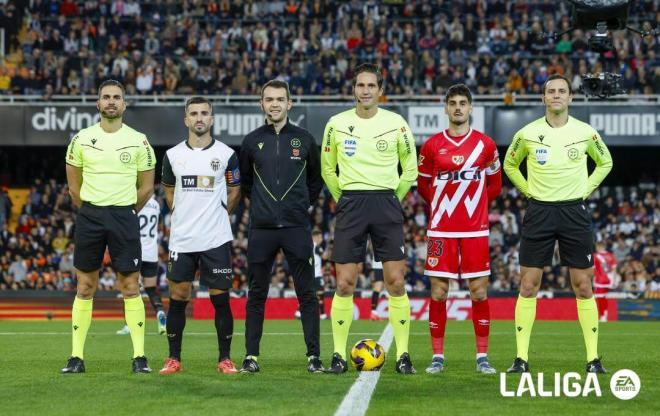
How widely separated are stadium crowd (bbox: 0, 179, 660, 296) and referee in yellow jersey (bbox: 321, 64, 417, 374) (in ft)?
48.1

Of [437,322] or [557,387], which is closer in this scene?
[557,387]

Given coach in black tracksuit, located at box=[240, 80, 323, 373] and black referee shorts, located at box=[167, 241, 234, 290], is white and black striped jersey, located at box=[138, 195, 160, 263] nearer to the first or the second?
black referee shorts, located at box=[167, 241, 234, 290]

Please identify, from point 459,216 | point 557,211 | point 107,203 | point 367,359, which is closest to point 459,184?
point 459,216

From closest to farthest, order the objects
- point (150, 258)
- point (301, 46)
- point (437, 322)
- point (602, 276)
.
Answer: point (437, 322) < point (150, 258) < point (602, 276) < point (301, 46)

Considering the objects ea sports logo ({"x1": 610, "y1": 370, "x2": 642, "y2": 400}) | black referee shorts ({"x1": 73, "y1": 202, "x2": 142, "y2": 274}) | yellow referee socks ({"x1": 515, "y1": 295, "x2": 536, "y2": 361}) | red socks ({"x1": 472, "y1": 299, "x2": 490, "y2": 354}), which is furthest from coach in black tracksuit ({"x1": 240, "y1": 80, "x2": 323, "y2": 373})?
ea sports logo ({"x1": 610, "y1": 370, "x2": 642, "y2": 400})

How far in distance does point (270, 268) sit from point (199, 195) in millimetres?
858

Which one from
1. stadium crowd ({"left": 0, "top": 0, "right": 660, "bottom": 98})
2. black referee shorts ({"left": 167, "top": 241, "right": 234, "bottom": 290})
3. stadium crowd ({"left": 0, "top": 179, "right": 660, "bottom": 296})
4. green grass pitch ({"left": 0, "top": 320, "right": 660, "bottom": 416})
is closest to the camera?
green grass pitch ({"left": 0, "top": 320, "right": 660, "bottom": 416})

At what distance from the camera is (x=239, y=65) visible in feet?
100.0

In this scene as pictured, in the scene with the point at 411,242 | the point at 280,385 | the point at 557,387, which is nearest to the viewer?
the point at 557,387

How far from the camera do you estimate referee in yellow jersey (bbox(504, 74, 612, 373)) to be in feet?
31.5

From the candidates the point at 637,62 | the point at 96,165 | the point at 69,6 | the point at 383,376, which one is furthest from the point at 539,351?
the point at 69,6

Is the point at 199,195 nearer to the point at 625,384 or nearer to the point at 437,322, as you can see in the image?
the point at 437,322

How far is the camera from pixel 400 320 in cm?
962

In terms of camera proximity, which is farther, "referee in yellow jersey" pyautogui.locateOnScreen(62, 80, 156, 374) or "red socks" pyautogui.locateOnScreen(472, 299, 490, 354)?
"red socks" pyautogui.locateOnScreen(472, 299, 490, 354)
